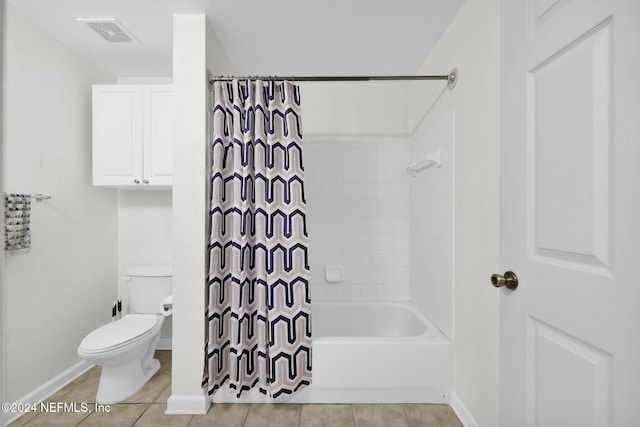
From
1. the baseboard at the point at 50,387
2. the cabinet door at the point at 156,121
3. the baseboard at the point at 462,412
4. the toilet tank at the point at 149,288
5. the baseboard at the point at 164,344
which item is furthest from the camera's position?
the baseboard at the point at 164,344

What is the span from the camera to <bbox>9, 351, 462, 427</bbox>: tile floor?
68.6 inches

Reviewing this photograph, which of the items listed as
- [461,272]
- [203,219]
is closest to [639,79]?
[461,272]

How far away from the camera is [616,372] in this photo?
2.35 feet

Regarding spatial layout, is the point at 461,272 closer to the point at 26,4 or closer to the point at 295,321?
the point at 295,321

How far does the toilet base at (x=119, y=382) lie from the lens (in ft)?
6.36

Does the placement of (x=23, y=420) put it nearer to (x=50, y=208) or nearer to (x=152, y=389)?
(x=152, y=389)

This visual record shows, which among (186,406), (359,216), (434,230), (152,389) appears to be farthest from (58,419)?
(434,230)

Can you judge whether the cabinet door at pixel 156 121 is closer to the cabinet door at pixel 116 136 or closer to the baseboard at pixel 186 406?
the cabinet door at pixel 116 136

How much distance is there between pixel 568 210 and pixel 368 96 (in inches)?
89.6

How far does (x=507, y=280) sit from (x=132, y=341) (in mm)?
2068

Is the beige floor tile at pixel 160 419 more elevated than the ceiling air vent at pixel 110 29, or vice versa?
the ceiling air vent at pixel 110 29

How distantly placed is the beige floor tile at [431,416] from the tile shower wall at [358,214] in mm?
1050

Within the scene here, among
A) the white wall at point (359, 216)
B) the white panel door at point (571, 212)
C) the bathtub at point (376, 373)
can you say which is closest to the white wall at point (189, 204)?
the bathtub at point (376, 373)

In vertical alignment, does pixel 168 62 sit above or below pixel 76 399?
above
